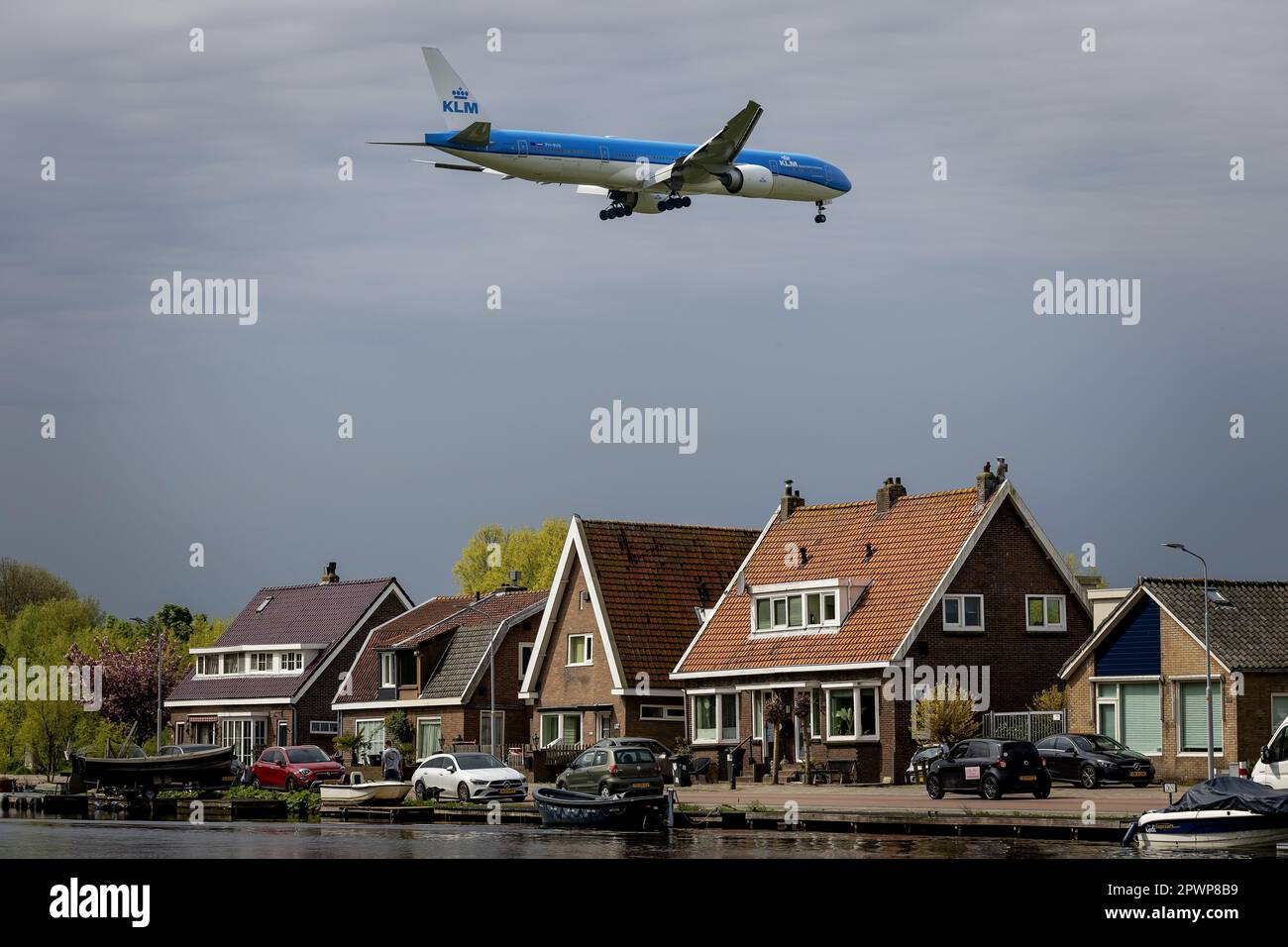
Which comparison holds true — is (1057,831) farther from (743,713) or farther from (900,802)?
(743,713)

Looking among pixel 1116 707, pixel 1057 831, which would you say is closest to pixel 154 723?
pixel 1116 707

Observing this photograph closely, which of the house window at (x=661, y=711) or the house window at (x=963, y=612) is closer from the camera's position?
the house window at (x=963, y=612)

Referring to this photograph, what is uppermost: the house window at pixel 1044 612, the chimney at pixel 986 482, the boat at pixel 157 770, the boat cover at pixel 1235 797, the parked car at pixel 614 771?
the chimney at pixel 986 482

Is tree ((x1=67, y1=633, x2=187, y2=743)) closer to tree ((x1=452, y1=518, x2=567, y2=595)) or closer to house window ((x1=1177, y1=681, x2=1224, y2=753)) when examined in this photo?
tree ((x1=452, y1=518, x2=567, y2=595))

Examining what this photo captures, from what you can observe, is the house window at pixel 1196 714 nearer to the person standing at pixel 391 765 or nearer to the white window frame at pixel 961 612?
the white window frame at pixel 961 612

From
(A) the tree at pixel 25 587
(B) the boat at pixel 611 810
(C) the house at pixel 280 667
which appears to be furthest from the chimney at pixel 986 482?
(A) the tree at pixel 25 587

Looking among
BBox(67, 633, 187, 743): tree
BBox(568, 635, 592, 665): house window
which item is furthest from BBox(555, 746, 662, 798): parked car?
BBox(67, 633, 187, 743): tree
